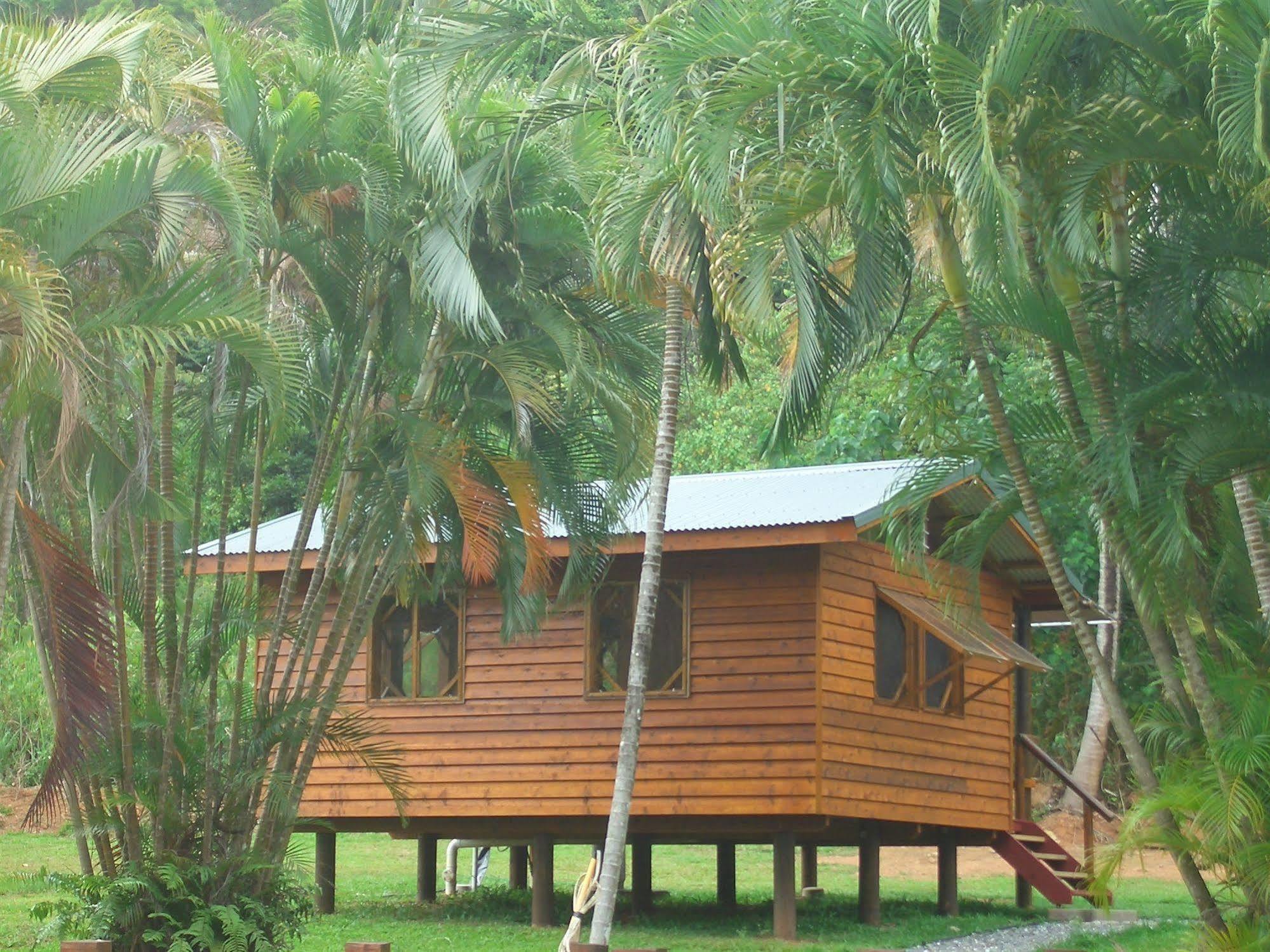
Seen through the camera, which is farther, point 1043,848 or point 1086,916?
point 1043,848

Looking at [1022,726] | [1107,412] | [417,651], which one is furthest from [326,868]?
[1107,412]

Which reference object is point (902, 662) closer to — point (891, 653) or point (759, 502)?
point (891, 653)

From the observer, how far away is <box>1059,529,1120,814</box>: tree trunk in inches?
965

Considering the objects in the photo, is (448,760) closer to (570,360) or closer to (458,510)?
(458,510)

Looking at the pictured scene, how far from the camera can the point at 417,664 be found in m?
16.4

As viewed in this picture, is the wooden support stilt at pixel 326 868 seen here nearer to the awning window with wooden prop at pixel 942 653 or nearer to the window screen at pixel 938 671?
the awning window with wooden prop at pixel 942 653

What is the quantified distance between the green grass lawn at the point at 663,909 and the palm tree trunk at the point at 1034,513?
108 cm

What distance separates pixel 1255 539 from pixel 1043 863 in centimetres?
765

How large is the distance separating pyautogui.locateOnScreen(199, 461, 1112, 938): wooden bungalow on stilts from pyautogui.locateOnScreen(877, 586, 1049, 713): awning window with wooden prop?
40 mm

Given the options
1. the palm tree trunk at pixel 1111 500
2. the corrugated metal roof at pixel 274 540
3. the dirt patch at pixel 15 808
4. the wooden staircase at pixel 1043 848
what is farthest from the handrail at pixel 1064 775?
the dirt patch at pixel 15 808

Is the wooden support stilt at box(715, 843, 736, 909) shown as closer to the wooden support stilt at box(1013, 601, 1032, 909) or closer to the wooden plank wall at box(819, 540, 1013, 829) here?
the wooden plank wall at box(819, 540, 1013, 829)

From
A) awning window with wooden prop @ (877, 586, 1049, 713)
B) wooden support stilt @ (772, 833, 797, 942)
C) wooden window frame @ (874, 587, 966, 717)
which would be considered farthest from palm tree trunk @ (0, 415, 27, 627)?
wooden window frame @ (874, 587, 966, 717)

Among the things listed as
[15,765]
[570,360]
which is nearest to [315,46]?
[570,360]

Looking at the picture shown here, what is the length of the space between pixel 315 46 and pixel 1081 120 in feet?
23.3
